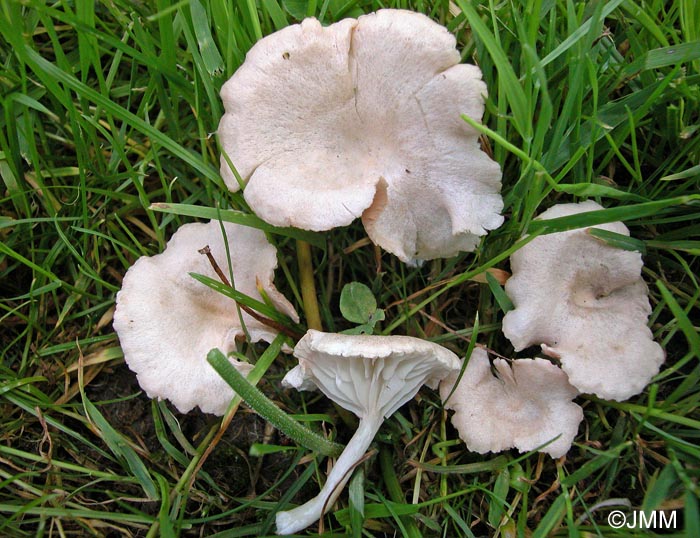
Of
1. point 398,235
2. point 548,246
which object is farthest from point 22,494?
point 548,246

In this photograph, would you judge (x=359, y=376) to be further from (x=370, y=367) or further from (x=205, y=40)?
(x=205, y=40)

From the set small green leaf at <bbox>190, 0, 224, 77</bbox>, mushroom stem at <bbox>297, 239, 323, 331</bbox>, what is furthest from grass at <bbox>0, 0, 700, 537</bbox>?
mushroom stem at <bbox>297, 239, 323, 331</bbox>

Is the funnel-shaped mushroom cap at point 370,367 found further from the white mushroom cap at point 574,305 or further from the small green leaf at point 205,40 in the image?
the small green leaf at point 205,40

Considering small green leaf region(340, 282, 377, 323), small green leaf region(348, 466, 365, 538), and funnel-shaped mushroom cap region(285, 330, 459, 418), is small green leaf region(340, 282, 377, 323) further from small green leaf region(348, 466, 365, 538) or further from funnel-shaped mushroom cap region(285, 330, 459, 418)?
small green leaf region(348, 466, 365, 538)

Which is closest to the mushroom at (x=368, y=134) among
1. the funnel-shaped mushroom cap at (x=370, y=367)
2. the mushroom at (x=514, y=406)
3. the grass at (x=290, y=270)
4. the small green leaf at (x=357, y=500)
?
the grass at (x=290, y=270)

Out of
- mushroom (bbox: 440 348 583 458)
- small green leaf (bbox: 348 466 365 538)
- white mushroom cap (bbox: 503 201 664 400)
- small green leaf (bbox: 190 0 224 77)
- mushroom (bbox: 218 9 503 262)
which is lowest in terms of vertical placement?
small green leaf (bbox: 348 466 365 538)

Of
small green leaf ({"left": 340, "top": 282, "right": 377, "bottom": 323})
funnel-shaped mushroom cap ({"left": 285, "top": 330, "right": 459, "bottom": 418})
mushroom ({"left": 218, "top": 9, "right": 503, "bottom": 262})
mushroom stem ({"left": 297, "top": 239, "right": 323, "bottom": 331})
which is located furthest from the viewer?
mushroom stem ({"left": 297, "top": 239, "right": 323, "bottom": 331})

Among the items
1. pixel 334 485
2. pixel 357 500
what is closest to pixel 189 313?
pixel 334 485
